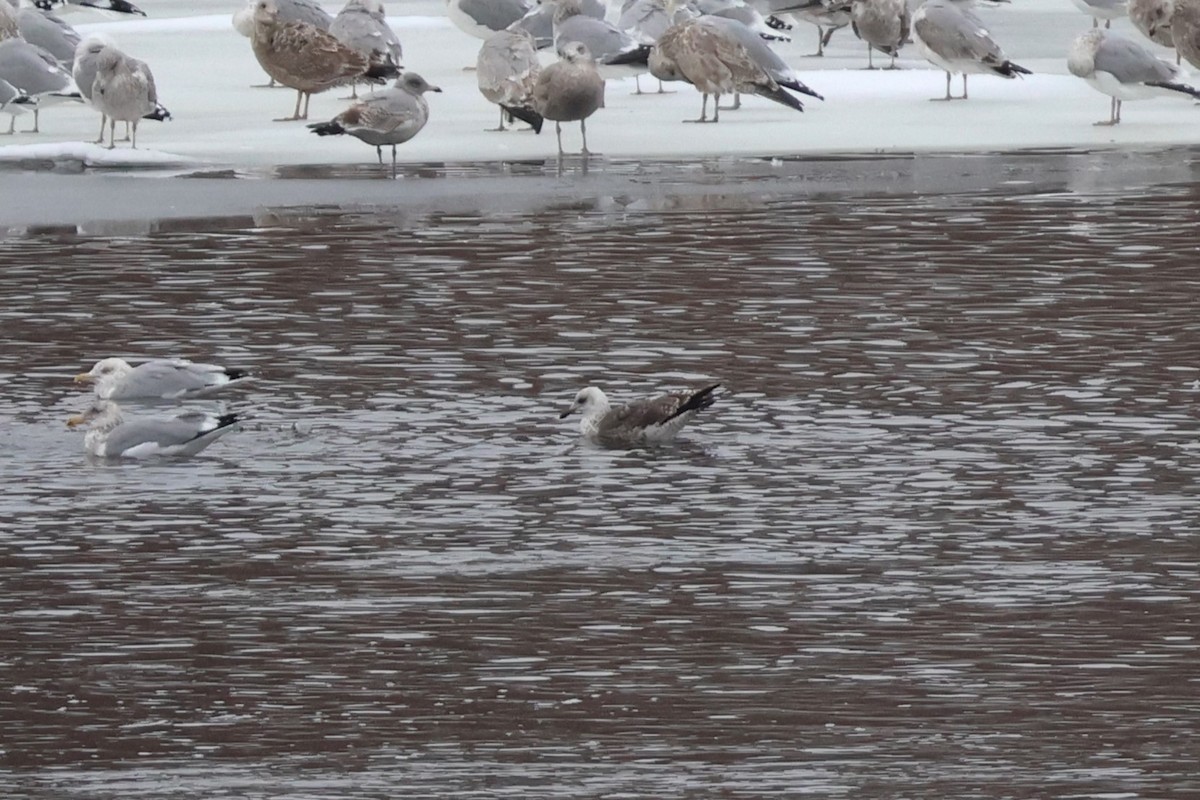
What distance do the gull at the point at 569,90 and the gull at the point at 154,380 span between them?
7.81 m

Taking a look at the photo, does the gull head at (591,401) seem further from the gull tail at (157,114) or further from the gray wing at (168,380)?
the gull tail at (157,114)

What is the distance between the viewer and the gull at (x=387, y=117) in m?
18.5

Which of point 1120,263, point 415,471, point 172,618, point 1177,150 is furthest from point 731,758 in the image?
point 1177,150

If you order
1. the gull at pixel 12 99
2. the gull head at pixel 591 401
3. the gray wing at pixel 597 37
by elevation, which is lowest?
the gull head at pixel 591 401

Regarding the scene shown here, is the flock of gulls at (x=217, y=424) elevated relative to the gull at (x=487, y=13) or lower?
lower

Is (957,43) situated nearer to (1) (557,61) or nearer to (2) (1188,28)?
(2) (1188,28)

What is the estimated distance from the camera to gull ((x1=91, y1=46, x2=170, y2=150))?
19141 millimetres

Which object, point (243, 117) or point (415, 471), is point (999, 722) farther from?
point (243, 117)

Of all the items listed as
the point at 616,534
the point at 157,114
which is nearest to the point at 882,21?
the point at 157,114

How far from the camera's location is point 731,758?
6.50m

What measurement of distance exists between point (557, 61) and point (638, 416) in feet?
32.3

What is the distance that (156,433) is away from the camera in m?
10.0

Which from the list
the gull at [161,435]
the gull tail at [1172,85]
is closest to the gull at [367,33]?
the gull tail at [1172,85]

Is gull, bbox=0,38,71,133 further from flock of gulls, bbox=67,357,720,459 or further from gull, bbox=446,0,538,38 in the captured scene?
flock of gulls, bbox=67,357,720,459
